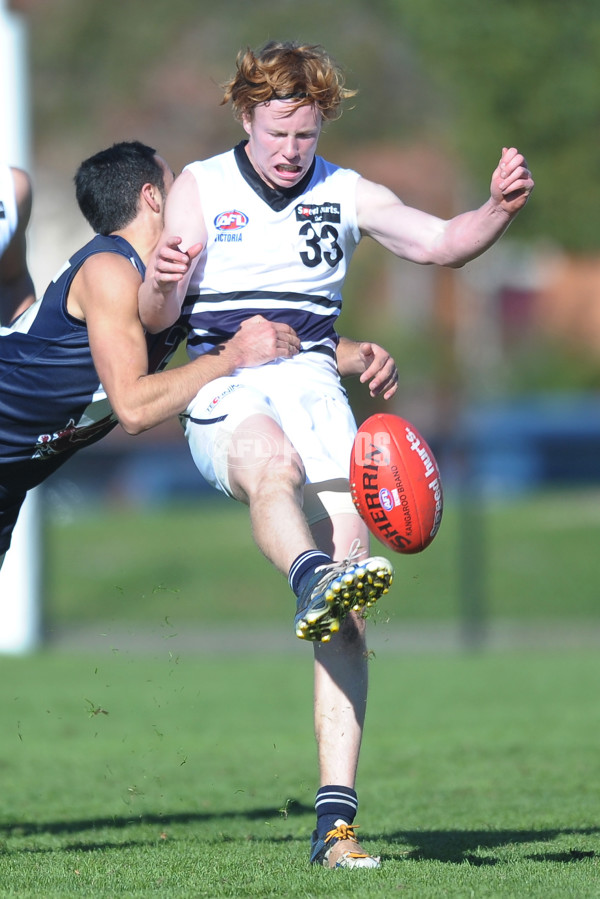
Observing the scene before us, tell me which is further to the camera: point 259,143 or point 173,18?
point 173,18

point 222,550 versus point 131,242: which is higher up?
point 131,242

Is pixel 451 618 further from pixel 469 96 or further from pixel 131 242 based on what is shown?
pixel 131 242

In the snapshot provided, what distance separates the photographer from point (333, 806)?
181 inches

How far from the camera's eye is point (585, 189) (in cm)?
1778

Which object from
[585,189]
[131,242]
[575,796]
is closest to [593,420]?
[585,189]

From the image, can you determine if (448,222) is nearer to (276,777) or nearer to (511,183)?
(511,183)

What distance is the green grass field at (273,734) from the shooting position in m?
4.55

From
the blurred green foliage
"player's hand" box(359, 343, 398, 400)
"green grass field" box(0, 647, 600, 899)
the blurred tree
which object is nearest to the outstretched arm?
"player's hand" box(359, 343, 398, 400)

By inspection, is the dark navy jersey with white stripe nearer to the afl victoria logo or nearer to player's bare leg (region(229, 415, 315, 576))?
the afl victoria logo

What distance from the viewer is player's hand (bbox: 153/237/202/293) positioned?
4.48 m

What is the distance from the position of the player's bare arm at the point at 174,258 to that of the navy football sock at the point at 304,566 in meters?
1.01

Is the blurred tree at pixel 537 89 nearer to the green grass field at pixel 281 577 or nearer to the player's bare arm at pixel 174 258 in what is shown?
the green grass field at pixel 281 577

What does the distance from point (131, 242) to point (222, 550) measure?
44.3 feet

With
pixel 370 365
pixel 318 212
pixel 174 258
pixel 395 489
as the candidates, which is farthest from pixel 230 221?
pixel 395 489
